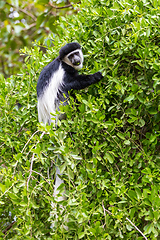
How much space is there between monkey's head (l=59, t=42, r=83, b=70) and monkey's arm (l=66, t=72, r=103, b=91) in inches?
2.6

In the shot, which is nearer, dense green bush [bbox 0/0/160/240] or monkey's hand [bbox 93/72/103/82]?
dense green bush [bbox 0/0/160/240]

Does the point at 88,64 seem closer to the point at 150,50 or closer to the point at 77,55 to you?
the point at 77,55

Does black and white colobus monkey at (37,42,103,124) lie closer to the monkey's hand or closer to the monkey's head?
the monkey's head

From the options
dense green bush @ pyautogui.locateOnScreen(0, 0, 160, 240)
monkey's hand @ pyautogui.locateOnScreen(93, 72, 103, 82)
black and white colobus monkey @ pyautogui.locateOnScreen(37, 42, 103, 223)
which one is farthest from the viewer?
black and white colobus monkey @ pyautogui.locateOnScreen(37, 42, 103, 223)

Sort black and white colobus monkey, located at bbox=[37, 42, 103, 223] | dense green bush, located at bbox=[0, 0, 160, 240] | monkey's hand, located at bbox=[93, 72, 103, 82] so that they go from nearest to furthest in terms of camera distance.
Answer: dense green bush, located at bbox=[0, 0, 160, 240], monkey's hand, located at bbox=[93, 72, 103, 82], black and white colobus monkey, located at bbox=[37, 42, 103, 223]

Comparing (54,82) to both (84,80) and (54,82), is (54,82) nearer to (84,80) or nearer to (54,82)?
(54,82)

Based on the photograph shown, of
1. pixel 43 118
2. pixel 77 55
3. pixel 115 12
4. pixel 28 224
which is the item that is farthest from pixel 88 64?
pixel 28 224

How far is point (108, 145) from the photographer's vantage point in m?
0.99

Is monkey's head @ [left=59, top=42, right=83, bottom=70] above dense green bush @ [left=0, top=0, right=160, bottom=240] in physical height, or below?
above

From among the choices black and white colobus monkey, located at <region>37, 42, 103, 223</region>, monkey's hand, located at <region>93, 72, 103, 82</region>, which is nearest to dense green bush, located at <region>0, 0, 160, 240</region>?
monkey's hand, located at <region>93, 72, 103, 82</region>

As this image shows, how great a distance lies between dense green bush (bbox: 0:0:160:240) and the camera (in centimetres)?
83

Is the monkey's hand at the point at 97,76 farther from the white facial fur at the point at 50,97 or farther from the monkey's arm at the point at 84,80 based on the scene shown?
the white facial fur at the point at 50,97

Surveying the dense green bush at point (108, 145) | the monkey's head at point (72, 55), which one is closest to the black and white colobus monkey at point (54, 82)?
the monkey's head at point (72, 55)

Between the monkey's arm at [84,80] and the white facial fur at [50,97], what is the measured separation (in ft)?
0.27
